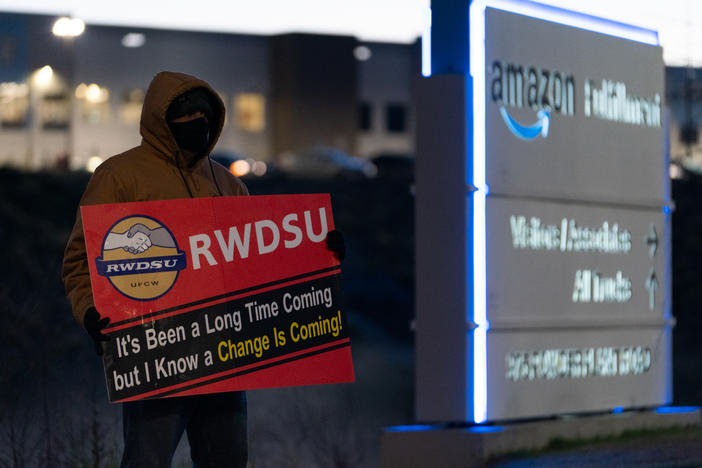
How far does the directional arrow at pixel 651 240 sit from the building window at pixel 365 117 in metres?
57.3

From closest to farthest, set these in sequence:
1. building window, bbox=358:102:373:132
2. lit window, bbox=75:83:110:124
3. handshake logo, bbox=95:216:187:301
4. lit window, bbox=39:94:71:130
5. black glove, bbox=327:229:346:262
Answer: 1. handshake logo, bbox=95:216:187:301
2. black glove, bbox=327:229:346:262
3. lit window, bbox=39:94:71:130
4. lit window, bbox=75:83:110:124
5. building window, bbox=358:102:373:132

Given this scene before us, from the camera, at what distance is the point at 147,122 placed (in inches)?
197

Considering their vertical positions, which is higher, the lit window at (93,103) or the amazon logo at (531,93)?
the lit window at (93,103)

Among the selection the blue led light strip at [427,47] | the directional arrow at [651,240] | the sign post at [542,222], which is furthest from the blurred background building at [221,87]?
the blue led light strip at [427,47]

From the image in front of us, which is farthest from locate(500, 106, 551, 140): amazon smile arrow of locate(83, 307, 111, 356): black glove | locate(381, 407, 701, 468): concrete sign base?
locate(83, 307, 111, 356): black glove

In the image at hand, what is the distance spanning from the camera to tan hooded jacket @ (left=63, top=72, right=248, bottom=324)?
4.92 meters

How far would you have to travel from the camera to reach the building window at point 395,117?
67.9 metres

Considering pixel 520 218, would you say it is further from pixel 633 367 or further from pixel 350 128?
pixel 350 128

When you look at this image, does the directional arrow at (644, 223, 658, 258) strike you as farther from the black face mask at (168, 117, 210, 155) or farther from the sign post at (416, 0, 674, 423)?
the black face mask at (168, 117, 210, 155)

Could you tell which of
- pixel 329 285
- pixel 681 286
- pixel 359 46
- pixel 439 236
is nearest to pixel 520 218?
pixel 439 236

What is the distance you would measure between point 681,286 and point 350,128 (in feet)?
139

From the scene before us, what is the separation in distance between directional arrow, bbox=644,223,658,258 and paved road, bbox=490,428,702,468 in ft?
4.50

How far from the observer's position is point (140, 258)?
4973 mm

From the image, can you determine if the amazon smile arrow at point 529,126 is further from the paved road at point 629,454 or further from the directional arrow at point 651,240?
the paved road at point 629,454
